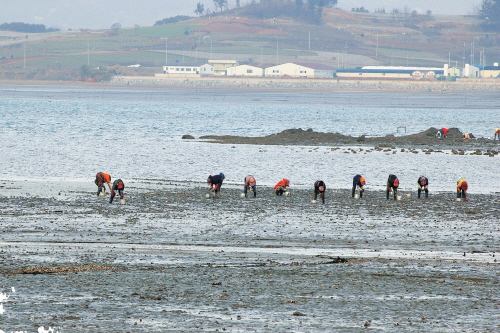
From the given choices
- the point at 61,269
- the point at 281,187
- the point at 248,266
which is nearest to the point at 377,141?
the point at 281,187

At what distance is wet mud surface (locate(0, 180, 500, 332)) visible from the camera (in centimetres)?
1150

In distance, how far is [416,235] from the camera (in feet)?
63.6

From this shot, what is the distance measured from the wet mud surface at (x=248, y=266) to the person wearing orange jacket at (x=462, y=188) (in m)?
0.90

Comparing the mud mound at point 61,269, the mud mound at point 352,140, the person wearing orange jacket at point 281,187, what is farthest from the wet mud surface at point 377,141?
the mud mound at point 61,269

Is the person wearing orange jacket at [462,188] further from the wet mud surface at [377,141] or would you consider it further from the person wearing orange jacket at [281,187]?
the wet mud surface at [377,141]

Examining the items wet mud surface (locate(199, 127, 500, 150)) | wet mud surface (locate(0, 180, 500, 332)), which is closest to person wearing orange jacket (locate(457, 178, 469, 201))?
wet mud surface (locate(0, 180, 500, 332))

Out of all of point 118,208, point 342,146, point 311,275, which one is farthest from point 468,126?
point 311,275

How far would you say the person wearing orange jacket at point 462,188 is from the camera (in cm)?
2622

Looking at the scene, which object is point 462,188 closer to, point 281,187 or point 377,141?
point 281,187

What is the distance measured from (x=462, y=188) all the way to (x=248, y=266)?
44.7 feet

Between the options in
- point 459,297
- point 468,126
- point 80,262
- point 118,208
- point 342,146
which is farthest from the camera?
point 468,126

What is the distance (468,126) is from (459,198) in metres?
67.4

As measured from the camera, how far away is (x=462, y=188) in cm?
2634

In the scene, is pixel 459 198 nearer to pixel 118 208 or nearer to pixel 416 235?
pixel 416 235
